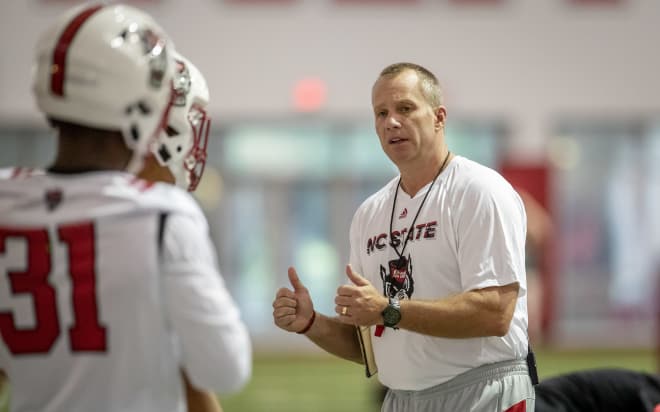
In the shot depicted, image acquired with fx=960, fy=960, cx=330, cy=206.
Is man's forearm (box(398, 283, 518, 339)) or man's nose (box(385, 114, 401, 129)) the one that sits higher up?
man's nose (box(385, 114, 401, 129))

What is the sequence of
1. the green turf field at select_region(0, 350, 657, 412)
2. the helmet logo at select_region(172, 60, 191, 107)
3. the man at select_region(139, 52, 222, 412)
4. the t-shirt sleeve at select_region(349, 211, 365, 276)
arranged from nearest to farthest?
the man at select_region(139, 52, 222, 412) → the helmet logo at select_region(172, 60, 191, 107) → the t-shirt sleeve at select_region(349, 211, 365, 276) → the green turf field at select_region(0, 350, 657, 412)

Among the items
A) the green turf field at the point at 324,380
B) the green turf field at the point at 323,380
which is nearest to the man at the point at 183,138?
the green turf field at the point at 324,380

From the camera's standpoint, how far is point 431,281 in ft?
11.2

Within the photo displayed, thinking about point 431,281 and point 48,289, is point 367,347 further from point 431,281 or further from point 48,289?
point 48,289

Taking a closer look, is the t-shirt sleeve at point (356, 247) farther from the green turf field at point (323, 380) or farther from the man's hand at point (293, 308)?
the green turf field at point (323, 380)

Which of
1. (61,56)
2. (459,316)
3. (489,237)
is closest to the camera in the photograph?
(61,56)

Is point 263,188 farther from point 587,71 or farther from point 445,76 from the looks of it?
point 587,71

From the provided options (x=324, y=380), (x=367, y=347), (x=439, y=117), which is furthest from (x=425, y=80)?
(x=324, y=380)

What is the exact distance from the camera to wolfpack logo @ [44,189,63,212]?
2.32 m

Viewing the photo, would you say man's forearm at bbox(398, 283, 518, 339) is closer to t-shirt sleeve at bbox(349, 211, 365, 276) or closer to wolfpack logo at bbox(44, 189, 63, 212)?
t-shirt sleeve at bbox(349, 211, 365, 276)

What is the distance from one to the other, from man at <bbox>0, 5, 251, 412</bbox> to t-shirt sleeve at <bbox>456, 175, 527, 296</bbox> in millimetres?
1175

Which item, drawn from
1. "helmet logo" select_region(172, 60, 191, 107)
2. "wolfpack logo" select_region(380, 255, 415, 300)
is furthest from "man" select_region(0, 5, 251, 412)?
"wolfpack logo" select_region(380, 255, 415, 300)

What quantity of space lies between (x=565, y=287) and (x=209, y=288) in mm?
16595

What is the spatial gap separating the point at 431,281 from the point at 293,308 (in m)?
0.52
